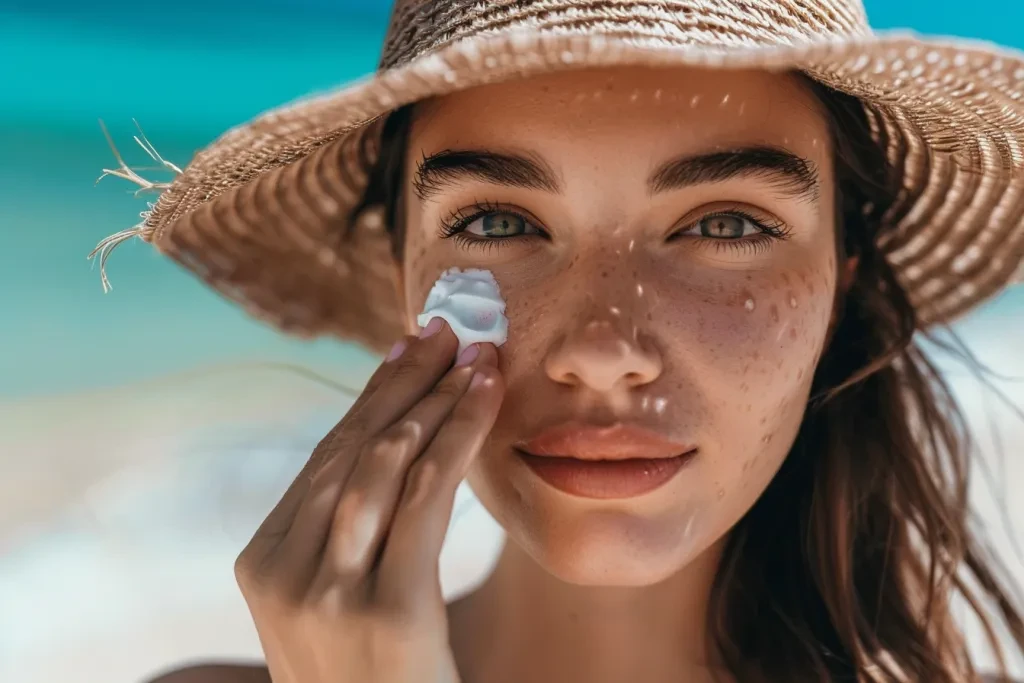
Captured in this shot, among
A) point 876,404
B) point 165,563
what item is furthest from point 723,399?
point 165,563

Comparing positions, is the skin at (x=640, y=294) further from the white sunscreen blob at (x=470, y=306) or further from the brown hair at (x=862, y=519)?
the brown hair at (x=862, y=519)

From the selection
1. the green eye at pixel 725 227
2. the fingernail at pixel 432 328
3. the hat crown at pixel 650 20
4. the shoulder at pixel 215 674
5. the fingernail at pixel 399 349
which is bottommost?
the shoulder at pixel 215 674

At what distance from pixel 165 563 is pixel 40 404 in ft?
2.31

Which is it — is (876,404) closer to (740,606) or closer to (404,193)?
(740,606)

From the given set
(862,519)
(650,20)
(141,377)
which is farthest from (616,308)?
(141,377)

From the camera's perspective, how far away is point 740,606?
110 cm

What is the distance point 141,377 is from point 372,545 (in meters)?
2.31

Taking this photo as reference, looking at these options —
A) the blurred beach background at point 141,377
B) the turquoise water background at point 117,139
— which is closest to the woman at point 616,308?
the blurred beach background at point 141,377

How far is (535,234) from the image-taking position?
863 millimetres

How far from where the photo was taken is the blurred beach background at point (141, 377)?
2.27 metres

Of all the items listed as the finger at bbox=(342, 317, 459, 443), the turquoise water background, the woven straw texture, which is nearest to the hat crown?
the woven straw texture

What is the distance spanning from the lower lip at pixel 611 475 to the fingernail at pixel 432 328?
0.16 metres

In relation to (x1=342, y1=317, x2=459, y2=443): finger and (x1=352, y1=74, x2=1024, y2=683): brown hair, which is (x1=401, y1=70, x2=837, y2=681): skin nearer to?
(x1=342, y1=317, x2=459, y2=443): finger

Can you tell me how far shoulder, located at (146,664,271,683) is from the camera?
1.09 metres
